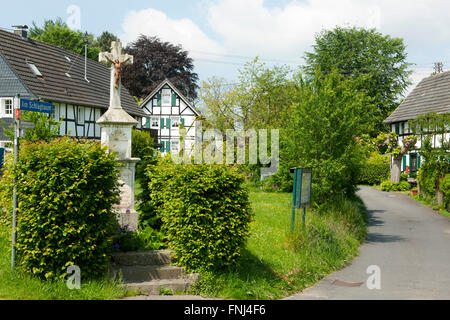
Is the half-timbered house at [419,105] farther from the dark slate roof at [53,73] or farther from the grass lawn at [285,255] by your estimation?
the grass lawn at [285,255]

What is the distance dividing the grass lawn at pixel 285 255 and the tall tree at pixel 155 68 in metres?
37.9

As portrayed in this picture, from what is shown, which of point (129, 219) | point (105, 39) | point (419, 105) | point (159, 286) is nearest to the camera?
point (159, 286)

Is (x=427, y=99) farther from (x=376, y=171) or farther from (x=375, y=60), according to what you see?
(x=375, y=60)

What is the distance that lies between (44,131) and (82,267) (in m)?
5.39

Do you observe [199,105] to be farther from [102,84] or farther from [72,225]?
[72,225]

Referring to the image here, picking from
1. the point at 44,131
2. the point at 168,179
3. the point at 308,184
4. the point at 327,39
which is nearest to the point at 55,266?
the point at 168,179

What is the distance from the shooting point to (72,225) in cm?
716

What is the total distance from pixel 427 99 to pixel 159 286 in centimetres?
3523

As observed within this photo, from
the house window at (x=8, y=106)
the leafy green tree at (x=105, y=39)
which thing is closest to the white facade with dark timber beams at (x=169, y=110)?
the house window at (x=8, y=106)

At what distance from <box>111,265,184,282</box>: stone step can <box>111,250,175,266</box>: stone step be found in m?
0.13

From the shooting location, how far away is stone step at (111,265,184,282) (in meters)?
7.95

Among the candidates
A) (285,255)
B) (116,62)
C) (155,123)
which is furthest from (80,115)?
(285,255)

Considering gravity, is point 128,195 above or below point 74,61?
below

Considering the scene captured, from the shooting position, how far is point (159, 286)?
7699mm
